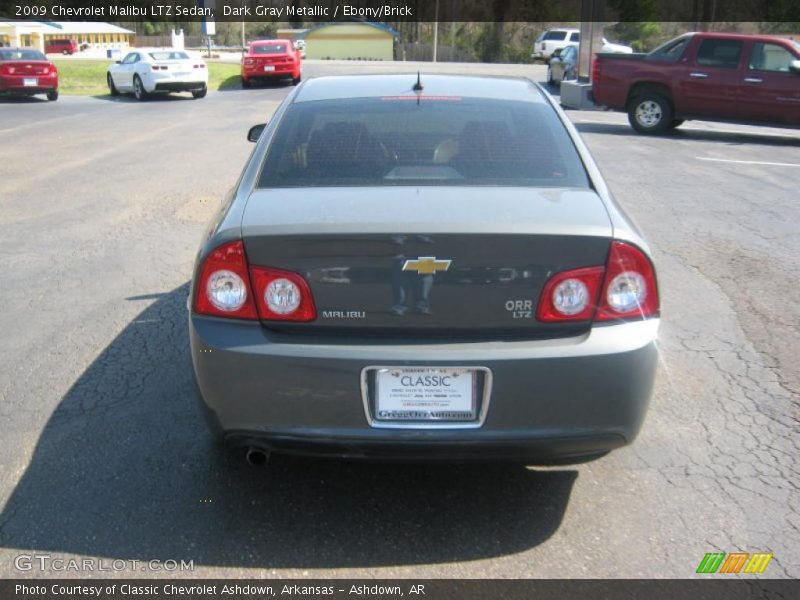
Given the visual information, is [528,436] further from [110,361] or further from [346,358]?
[110,361]

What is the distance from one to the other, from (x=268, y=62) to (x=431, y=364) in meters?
29.4

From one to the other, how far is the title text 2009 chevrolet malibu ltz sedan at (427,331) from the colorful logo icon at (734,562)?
52 centimetres

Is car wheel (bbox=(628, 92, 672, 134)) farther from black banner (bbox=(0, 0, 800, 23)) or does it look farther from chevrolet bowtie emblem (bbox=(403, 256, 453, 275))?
chevrolet bowtie emblem (bbox=(403, 256, 453, 275))

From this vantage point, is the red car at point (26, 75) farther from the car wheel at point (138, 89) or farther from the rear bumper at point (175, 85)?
the rear bumper at point (175, 85)

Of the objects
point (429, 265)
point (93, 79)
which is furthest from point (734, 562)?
point (93, 79)

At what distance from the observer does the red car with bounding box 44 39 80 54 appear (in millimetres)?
84438

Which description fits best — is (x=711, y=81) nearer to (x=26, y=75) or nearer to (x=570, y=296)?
(x=570, y=296)

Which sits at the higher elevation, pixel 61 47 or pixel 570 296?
pixel 570 296

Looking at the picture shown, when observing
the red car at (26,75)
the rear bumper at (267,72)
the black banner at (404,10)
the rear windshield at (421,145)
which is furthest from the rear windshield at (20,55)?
the rear windshield at (421,145)

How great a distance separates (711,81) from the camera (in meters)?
15.6

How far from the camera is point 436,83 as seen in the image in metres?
4.54

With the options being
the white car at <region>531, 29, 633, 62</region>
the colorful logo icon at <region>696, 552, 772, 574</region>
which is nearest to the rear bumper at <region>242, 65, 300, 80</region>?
the white car at <region>531, 29, 633, 62</region>

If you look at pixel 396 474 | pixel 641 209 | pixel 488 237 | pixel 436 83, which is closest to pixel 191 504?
pixel 396 474

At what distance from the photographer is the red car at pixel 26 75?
24734 millimetres
